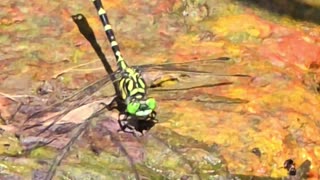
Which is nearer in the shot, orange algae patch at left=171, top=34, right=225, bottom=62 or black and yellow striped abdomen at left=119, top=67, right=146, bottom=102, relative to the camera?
black and yellow striped abdomen at left=119, top=67, right=146, bottom=102

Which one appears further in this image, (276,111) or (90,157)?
(276,111)

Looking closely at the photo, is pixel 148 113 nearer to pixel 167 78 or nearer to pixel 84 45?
pixel 167 78

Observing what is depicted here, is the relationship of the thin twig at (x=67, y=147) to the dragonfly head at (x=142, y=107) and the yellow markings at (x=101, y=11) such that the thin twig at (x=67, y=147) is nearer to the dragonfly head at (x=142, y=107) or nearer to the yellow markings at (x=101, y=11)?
the dragonfly head at (x=142, y=107)

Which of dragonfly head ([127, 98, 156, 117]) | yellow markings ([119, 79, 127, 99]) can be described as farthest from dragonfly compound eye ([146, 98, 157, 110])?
yellow markings ([119, 79, 127, 99])

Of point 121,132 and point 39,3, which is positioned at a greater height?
point 39,3

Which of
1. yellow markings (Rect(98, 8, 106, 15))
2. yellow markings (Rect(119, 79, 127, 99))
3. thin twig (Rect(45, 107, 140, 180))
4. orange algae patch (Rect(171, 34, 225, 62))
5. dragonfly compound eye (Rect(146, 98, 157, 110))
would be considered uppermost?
yellow markings (Rect(98, 8, 106, 15))

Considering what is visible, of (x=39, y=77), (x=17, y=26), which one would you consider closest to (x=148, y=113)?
(x=39, y=77)

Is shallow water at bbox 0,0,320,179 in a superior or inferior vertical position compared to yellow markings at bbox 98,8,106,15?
inferior

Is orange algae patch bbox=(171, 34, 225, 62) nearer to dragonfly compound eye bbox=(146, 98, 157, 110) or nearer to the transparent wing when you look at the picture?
the transparent wing
